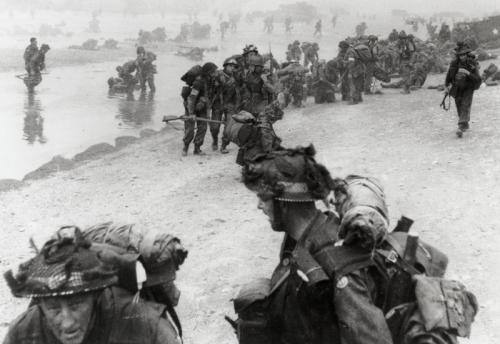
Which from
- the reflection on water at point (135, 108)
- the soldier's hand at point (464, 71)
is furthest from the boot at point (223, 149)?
the reflection on water at point (135, 108)

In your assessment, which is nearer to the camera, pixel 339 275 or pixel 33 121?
pixel 339 275

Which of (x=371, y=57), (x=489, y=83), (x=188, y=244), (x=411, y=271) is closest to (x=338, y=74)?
(x=371, y=57)

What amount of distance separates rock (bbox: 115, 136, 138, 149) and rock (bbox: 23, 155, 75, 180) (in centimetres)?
159

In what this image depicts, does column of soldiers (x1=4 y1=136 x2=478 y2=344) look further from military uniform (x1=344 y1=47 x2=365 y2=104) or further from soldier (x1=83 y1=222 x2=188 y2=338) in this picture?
military uniform (x1=344 y1=47 x2=365 y2=104)

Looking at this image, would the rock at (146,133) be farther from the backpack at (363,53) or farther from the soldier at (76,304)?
the soldier at (76,304)

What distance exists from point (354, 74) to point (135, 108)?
7.61 meters

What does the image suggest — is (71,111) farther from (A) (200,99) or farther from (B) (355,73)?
(B) (355,73)

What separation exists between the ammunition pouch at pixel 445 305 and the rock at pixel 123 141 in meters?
11.1

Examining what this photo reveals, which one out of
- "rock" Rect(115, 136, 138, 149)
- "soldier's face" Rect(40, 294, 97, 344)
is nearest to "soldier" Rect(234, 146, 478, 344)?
"soldier's face" Rect(40, 294, 97, 344)

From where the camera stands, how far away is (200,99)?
34.6 feet

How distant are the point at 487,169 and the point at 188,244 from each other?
185 inches

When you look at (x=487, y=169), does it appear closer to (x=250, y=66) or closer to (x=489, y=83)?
(x=250, y=66)

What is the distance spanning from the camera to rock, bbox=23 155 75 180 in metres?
10.0

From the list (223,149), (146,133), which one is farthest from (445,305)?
(146,133)
